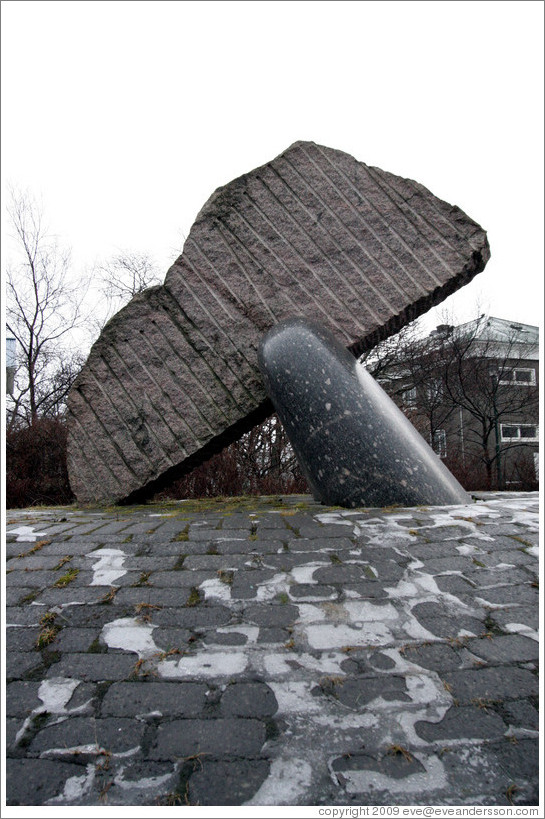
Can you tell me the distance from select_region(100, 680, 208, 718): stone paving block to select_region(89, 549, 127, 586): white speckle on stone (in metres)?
0.64

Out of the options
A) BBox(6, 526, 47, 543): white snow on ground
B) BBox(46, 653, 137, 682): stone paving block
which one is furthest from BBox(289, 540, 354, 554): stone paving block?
BBox(6, 526, 47, 543): white snow on ground

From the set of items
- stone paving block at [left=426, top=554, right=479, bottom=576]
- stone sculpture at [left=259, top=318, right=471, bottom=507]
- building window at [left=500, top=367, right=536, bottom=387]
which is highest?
building window at [left=500, top=367, right=536, bottom=387]

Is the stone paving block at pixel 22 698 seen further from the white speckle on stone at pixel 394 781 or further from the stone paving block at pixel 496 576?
the stone paving block at pixel 496 576

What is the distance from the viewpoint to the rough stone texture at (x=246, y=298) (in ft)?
13.1

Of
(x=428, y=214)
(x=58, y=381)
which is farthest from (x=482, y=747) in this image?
(x=58, y=381)

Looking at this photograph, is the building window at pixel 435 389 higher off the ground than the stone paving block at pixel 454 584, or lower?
higher

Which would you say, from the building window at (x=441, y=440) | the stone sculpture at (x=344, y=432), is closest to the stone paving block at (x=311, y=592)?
the stone sculpture at (x=344, y=432)

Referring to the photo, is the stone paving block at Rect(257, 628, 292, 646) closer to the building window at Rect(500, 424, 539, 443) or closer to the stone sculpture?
the stone sculpture

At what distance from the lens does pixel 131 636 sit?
6.18 feet

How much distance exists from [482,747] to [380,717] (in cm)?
29

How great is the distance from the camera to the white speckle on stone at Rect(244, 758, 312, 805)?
1.31 meters

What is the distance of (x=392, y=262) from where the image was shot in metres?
4.07

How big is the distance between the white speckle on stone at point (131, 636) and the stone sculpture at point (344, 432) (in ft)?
5.24

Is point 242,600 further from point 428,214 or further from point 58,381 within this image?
point 58,381
